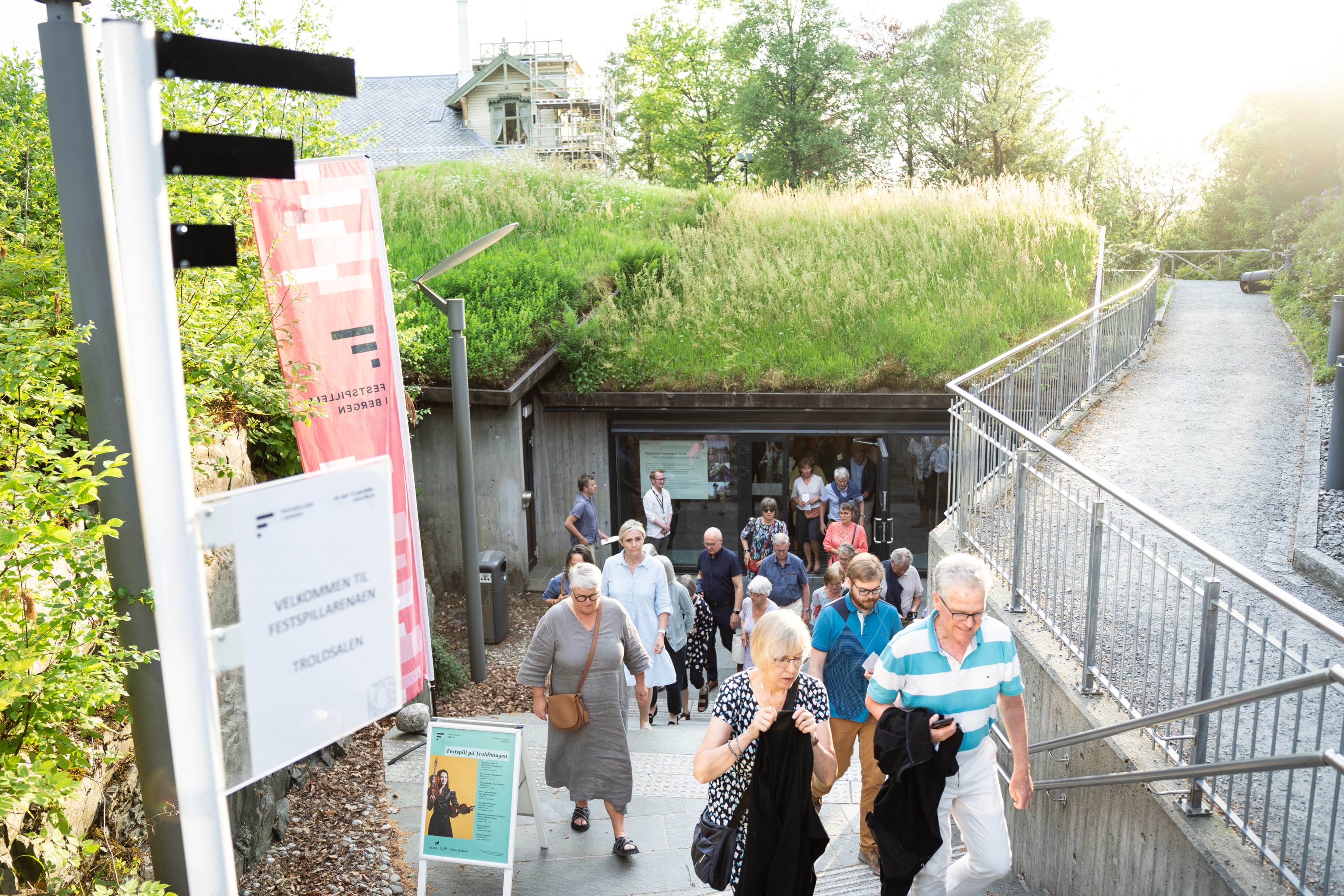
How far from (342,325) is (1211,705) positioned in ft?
18.0

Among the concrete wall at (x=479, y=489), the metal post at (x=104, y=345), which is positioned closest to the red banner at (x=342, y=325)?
the metal post at (x=104, y=345)

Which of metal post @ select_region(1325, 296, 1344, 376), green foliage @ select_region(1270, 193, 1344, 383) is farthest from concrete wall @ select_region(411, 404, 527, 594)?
green foliage @ select_region(1270, 193, 1344, 383)

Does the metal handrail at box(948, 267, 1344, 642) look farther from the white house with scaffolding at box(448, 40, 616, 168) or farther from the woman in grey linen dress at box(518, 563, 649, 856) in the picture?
the white house with scaffolding at box(448, 40, 616, 168)

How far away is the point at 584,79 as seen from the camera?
4188 centimetres

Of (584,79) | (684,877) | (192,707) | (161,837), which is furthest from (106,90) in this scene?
(584,79)

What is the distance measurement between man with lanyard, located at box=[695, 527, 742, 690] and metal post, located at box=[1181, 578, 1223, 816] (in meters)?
4.97

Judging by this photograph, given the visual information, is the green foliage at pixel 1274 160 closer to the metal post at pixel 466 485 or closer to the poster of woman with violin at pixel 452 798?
the metal post at pixel 466 485

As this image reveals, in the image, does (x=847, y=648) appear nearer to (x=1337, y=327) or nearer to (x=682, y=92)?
(x=1337, y=327)

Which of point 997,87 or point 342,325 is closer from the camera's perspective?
point 342,325

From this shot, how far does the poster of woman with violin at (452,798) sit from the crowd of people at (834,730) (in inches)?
22.4

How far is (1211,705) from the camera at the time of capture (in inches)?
141

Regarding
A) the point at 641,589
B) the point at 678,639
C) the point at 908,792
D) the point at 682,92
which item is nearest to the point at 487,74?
the point at 682,92

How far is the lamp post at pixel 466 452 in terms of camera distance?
367 inches

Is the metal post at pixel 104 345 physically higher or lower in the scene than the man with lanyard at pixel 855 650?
higher
